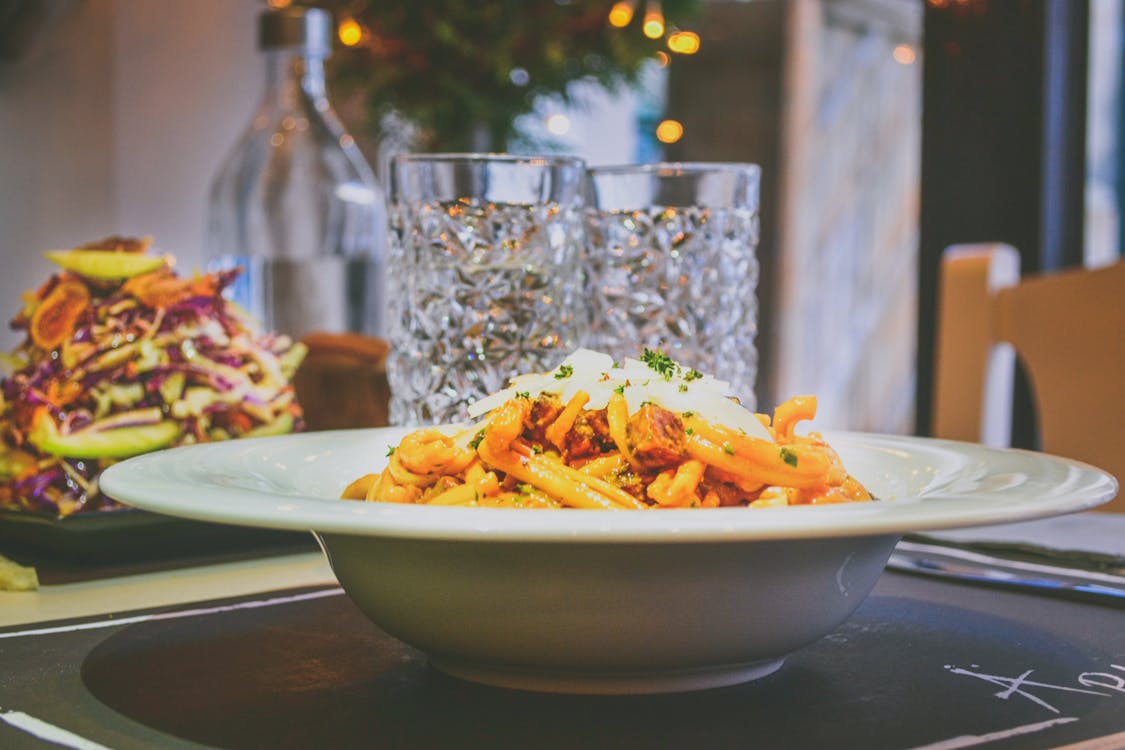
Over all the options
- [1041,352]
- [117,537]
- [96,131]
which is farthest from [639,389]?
[96,131]

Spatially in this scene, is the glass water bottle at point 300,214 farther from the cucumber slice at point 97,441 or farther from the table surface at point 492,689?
the table surface at point 492,689

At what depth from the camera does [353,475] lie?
32.0 inches

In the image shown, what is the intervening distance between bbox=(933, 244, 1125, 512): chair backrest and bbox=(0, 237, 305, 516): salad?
0.91m

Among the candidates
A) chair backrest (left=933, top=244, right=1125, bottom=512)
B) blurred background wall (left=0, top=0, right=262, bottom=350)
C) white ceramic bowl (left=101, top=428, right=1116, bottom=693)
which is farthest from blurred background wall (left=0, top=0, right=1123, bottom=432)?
white ceramic bowl (left=101, top=428, right=1116, bottom=693)

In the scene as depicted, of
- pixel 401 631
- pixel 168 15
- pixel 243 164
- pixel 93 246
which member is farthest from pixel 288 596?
pixel 168 15

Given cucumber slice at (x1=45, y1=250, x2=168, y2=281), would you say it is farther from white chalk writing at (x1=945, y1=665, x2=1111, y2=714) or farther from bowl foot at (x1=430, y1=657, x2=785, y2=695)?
white chalk writing at (x1=945, y1=665, x2=1111, y2=714)

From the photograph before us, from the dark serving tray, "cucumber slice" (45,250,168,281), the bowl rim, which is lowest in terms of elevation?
the dark serving tray

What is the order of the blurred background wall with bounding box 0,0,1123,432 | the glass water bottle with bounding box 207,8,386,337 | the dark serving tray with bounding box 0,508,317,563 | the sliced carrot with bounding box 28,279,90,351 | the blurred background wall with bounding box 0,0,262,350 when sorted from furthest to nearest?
the blurred background wall with bounding box 0,0,262,350 < the blurred background wall with bounding box 0,0,1123,432 < the glass water bottle with bounding box 207,8,386,337 < the sliced carrot with bounding box 28,279,90,351 < the dark serving tray with bounding box 0,508,317,563

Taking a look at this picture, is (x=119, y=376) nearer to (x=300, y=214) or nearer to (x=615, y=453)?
(x=615, y=453)

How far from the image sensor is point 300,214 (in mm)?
2699

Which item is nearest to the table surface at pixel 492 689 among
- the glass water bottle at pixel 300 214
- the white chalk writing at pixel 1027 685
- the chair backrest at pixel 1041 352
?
the white chalk writing at pixel 1027 685

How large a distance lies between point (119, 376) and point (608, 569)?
569 mm

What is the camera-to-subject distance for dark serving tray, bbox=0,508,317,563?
2.94 feet

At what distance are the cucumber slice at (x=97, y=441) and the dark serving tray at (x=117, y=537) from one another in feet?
0.17
